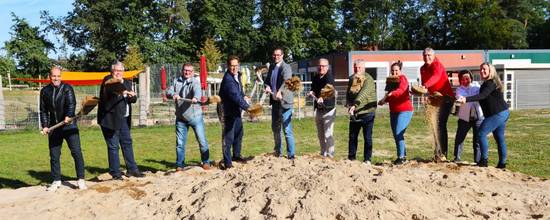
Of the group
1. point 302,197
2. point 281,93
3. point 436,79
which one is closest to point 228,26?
point 281,93

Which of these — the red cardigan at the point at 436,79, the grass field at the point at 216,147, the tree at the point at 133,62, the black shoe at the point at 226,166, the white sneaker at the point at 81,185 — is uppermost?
the tree at the point at 133,62

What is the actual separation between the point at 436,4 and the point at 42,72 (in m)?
46.9

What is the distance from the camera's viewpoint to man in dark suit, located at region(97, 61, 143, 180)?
748 centimetres

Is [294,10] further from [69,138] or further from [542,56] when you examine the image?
[69,138]

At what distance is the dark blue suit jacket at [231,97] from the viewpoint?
7.86 metres

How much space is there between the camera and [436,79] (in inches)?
320

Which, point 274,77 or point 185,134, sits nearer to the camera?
point 185,134

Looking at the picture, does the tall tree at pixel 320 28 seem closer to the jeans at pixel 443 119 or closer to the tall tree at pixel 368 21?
the tall tree at pixel 368 21

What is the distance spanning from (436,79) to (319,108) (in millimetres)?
1859

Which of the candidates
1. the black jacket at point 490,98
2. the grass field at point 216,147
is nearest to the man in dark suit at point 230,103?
the grass field at point 216,147

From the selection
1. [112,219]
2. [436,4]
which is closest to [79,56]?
[436,4]

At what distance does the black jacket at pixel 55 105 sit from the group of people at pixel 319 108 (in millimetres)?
150

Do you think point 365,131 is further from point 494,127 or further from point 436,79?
point 494,127

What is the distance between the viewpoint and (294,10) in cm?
5562
